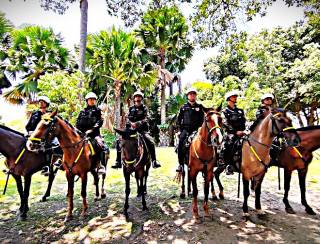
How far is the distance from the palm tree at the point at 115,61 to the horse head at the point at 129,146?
12.1 meters

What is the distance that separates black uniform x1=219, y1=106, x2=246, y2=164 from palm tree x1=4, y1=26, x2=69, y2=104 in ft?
40.4

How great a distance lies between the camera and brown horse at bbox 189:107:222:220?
5096 mm

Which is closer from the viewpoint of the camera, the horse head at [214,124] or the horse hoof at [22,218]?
the horse head at [214,124]

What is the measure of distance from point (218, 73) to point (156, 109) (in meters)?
8.64

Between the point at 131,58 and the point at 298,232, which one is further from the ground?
the point at 131,58

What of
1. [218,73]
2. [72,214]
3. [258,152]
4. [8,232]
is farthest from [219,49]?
[218,73]

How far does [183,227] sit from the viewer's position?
17.7 ft

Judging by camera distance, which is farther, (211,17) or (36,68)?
(36,68)

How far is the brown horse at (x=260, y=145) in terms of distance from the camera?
5246 millimetres

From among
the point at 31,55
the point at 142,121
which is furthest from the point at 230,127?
the point at 31,55

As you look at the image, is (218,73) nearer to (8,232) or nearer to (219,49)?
(219,49)

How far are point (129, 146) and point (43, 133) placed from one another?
6.37 feet

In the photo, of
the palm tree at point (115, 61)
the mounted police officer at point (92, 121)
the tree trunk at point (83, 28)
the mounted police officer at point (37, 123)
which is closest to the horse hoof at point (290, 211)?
the mounted police officer at point (92, 121)

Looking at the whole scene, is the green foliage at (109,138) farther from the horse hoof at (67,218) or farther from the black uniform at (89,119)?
the horse hoof at (67,218)
